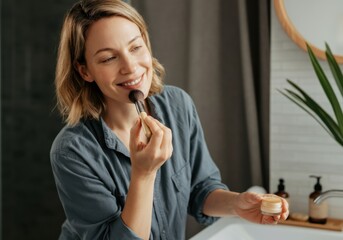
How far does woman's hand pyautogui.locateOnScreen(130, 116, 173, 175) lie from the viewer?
0.91m

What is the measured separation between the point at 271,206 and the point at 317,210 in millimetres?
547

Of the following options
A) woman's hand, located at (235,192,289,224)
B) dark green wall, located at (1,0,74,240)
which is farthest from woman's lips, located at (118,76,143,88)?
dark green wall, located at (1,0,74,240)

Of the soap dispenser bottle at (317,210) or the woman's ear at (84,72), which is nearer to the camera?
the woman's ear at (84,72)

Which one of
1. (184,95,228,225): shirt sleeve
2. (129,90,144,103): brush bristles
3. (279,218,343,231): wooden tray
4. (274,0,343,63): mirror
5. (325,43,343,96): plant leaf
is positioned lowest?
(279,218,343,231): wooden tray

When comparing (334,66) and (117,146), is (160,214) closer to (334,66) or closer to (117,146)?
(117,146)

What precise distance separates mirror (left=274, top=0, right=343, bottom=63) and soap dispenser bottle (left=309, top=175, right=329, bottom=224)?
1.32 feet

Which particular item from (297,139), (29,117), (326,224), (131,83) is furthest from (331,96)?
(29,117)

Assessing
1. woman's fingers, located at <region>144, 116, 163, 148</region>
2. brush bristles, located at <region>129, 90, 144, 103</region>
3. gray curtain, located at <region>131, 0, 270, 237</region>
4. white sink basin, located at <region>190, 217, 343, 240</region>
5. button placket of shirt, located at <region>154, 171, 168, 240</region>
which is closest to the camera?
woman's fingers, located at <region>144, 116, 163, 148</region>

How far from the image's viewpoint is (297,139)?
159 cm

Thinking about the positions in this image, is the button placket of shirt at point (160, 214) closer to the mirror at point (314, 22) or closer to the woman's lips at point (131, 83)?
the woman's lips at point (131, 83)

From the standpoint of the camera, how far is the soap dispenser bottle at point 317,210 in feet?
4.81

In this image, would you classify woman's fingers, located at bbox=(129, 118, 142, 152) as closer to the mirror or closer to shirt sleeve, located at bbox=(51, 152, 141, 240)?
shirt sleeve, located at bbox=(51, 152, 141, 240)

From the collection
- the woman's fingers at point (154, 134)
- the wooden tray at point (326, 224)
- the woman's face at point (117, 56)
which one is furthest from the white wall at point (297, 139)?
the woman's fingers at point (154, 134)

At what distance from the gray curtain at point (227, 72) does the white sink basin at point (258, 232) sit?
29cm
